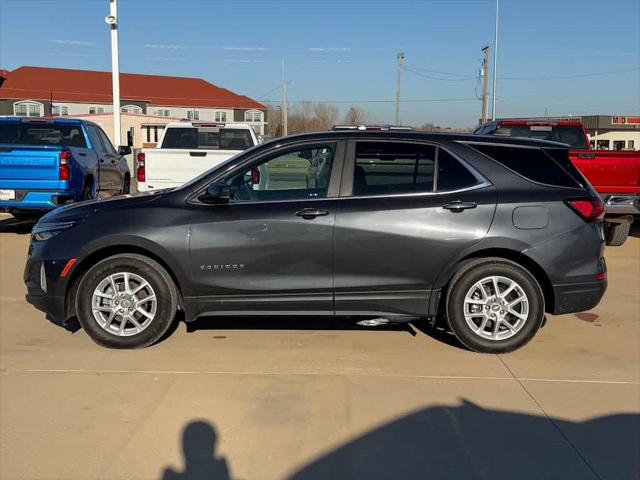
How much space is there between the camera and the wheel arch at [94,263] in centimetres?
516

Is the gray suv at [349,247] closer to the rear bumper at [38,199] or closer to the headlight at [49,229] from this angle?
the headlight at [49,229]

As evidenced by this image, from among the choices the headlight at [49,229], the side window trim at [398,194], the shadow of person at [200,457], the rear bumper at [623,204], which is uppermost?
the side window trim at [398,194]

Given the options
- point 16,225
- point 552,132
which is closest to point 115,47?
point 16,225

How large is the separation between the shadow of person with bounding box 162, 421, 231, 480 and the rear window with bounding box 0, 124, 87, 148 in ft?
28.4

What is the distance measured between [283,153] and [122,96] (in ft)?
209

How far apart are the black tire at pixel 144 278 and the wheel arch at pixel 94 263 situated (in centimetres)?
5

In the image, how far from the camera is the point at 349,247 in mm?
5102

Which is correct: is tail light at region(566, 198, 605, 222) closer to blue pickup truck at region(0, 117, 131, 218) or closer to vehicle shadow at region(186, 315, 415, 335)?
vehicle shadow at region(186, 315, 415, 335)

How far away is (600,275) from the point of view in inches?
207

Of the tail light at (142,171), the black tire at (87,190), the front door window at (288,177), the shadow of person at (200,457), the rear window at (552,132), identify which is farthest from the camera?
the rear window at (552,132)

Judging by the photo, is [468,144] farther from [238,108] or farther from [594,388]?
[238,108]

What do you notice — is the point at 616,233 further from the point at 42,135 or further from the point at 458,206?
the point at 42,135

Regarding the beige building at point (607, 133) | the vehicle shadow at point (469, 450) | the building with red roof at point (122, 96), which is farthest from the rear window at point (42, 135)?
the beige building at point (607, 133)

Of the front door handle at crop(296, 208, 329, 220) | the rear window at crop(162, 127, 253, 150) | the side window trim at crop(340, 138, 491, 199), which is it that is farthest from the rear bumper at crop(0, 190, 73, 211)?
the side window trim at crop(340, 138, 491, 199)
